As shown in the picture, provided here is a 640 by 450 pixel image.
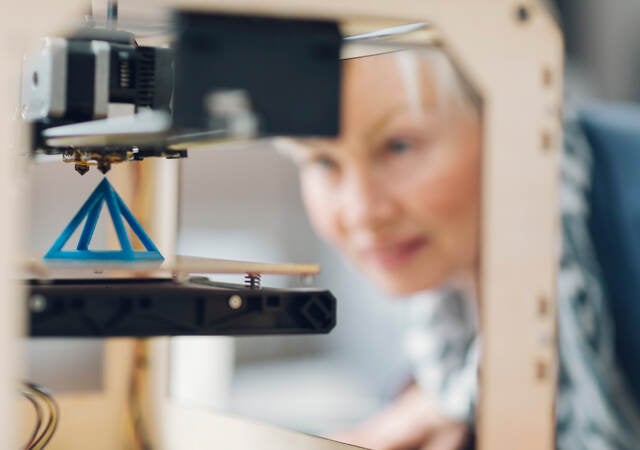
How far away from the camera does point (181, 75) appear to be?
1.90 ft

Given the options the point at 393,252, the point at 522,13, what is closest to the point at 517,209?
the point at 522,13

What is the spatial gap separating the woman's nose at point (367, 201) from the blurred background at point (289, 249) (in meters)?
1.46

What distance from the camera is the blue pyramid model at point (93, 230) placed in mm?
793

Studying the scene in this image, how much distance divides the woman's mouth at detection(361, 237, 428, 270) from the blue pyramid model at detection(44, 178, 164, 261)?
677 mm

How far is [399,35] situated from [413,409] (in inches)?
37.1

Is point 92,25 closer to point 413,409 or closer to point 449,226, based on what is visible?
point 449,226

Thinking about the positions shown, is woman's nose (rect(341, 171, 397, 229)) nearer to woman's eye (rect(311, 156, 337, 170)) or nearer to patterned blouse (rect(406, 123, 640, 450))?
woman's eye (rect(311, 156, 337, 170))

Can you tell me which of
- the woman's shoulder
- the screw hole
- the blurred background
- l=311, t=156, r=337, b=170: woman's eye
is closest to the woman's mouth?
l=311, t=156, r=337, b=170: woman's eye

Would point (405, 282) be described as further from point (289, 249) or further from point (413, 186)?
point (289, 249)

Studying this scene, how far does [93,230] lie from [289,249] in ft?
9.16

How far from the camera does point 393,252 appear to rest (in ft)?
4.93

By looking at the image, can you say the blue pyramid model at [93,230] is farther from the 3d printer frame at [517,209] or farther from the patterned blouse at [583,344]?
the patterned blouse at [583,344]

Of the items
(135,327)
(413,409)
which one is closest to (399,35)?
(135,327)

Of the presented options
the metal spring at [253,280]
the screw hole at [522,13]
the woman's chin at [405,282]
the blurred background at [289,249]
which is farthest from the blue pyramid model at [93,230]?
the blurred background at [289,249]
